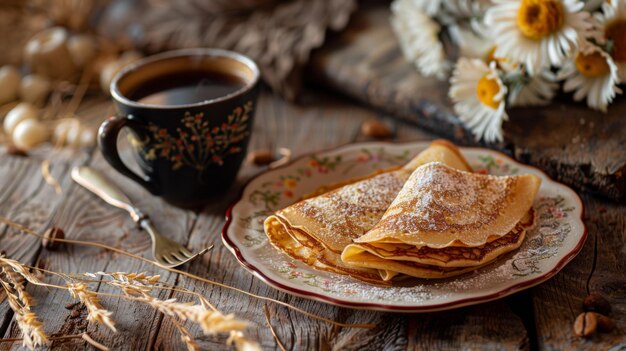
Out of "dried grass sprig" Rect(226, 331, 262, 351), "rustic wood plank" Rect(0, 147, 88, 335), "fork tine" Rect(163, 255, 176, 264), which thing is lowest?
"rustic wood plank" Rect(0, 147, 88, 335)

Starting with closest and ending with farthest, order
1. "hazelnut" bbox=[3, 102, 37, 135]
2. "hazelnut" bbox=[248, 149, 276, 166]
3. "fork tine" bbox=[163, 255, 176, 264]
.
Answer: "fork tine" bbox=[163, 255, 176, 264], "hazelnut" bbox=[248, 149, 276, 166], "hazelnut" bbox=[3, 102, 37, 135]

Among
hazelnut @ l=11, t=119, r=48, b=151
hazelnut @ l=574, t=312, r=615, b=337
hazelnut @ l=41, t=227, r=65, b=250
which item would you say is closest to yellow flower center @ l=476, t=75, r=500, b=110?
hazelnut @ l=574, t=312, r=615, b=337

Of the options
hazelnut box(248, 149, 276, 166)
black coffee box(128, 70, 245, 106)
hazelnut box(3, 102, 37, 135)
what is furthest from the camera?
hazelnut box(3, 102, 37, 135)

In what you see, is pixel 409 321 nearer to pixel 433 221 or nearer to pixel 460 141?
pixel 433 221

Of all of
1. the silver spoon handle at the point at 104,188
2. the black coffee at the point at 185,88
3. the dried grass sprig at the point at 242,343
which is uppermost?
the dried grass sprig at the point at 242,343

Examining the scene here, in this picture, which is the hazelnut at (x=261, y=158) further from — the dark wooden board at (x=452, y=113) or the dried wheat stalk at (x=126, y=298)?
the dried wheat stalk at (x=126, y=298)

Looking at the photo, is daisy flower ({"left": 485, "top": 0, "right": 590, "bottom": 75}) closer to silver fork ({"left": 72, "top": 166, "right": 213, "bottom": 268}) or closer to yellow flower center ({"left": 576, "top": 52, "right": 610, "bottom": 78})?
yellow flower center ({"left": 576, "top": 52, "right": 610, "bottom": 78})

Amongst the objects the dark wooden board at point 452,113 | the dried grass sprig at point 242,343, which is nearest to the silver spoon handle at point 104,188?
the dried grass sprig at point 242,343

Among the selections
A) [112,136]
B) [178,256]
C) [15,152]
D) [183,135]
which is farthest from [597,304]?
[15,152]
